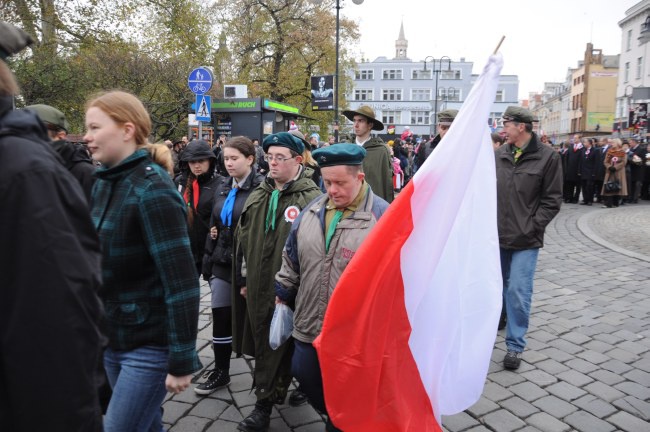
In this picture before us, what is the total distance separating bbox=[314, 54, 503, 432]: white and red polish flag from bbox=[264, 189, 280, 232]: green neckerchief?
1.17 metres

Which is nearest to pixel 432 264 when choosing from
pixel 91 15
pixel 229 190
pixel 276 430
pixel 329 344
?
pixel 329 344

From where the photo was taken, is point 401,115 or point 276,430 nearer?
point 276,430

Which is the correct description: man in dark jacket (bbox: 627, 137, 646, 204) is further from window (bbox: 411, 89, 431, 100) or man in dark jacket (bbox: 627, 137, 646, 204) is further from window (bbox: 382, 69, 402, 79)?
window (bbox: 382, 69, 402, 79)

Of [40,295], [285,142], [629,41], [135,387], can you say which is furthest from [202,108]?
[629,41]

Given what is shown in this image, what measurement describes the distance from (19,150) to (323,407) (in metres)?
2.24

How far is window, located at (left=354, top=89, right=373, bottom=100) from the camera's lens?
84625mm

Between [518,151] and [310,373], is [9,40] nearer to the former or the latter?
[310,373]

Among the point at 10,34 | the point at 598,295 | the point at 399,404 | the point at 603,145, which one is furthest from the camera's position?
the point at 603,145

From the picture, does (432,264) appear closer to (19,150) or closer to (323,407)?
(323,407)

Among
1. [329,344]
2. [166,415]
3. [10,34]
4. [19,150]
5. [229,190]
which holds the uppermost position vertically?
[10,34]

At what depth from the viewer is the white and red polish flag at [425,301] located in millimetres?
2525

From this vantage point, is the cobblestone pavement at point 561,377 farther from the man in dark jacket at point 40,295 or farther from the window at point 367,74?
the window at point 367,74

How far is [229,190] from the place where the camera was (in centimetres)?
441

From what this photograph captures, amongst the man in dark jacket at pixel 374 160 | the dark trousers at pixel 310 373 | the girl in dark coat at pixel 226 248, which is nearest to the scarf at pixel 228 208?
the girl in dark coat at pixel 226 248
